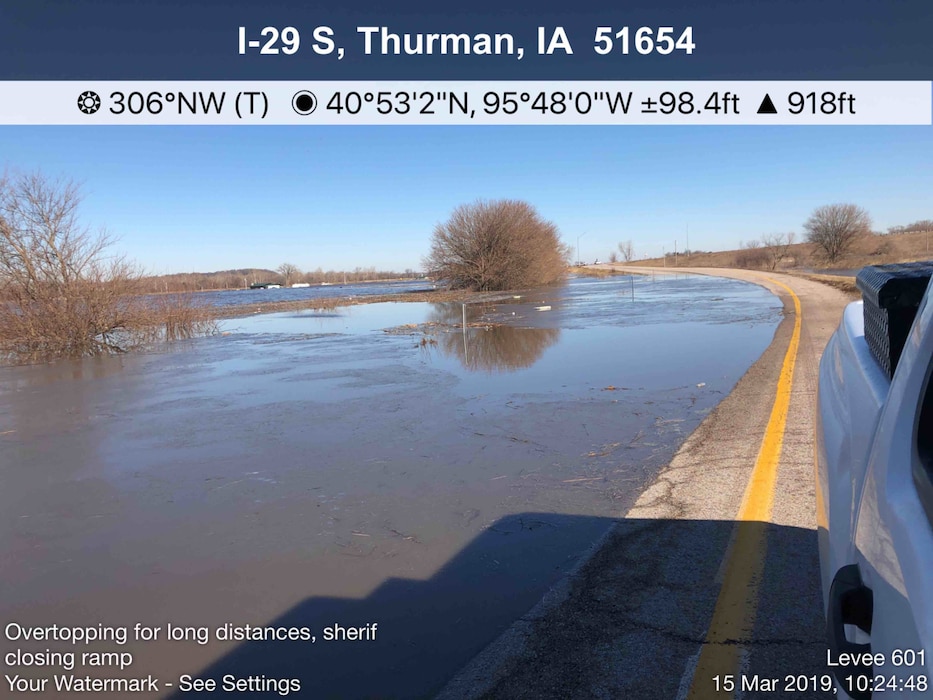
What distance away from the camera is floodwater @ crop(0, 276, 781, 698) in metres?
3.73

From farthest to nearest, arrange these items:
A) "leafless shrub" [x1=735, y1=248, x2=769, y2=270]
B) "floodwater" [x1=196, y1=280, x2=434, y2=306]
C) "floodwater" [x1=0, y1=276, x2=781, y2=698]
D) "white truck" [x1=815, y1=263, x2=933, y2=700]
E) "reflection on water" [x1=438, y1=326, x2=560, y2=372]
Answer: "leafless shrub" [x1=735, y1=248, x2=769, y2=270] → "floodwater" [x1=196, y1=280, x2=434, y2=306] → "reflection on water" [x1=438, y1=326, x2=560, y2=372] → "floodwater" [x1=0, y1=276, x2=781, y2=698] → "white truck" [x1=815, y1=263, x2=933, y2=700]

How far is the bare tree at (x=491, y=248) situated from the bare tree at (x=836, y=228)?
2721cm

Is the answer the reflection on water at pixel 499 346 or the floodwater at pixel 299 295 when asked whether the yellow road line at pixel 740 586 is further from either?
the floodwater at pixel 299 295

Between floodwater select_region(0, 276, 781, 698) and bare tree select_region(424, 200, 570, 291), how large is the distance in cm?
4725

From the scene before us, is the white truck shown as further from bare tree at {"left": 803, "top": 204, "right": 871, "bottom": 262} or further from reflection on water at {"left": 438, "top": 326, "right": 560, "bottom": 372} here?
bare tree at {"left": 803, "top": 204, "right": 871, "bottom": 262}

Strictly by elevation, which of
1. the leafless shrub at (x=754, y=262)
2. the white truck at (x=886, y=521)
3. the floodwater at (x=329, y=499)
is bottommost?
the floodwater at (x=329, y=499)

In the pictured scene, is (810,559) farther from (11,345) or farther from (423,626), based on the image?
(11,345)

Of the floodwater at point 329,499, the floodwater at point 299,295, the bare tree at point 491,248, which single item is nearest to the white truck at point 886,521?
the floodwater at point 329,499

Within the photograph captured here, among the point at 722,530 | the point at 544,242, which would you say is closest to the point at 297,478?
the point at 722,530

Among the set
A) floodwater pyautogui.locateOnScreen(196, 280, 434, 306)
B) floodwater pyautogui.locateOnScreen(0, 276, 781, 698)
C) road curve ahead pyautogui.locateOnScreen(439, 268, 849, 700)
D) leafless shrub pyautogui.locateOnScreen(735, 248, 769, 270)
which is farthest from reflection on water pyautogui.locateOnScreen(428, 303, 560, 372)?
leafless shrub pyautogui.locateOnScreen(735, 248, 769, 270)

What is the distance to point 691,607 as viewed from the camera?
3.55 metres

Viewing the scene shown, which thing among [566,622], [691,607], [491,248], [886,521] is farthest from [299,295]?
[886,521]

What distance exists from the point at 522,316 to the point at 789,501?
73.6 feet

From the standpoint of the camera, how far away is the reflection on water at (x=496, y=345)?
14.0 m
